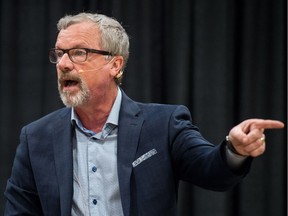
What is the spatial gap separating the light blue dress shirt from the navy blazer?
4cm

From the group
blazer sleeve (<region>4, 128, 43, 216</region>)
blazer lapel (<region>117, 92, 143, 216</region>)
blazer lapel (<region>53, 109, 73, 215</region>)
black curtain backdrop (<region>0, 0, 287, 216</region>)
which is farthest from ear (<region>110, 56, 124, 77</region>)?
black curtain backdrop (<region>0, 0, 287, 216</region>)

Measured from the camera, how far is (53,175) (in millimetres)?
1893

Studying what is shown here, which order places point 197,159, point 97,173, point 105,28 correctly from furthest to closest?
point 105,28 → point 97,173 → point 197,159

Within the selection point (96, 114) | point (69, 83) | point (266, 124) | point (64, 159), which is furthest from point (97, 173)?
point (266, 124)

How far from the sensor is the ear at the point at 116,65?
2.04 metres

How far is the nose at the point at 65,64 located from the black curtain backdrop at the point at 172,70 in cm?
129

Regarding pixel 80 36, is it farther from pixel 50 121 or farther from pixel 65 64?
pixel 50 121

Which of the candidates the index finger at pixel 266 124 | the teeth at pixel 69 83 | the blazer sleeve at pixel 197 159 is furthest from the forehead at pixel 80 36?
the index finger at pixel 266 124

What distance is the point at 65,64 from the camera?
6.24 ft

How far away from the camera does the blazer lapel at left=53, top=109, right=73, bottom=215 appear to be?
1832 mm

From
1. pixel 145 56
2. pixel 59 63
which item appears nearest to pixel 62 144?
pixel 59 63

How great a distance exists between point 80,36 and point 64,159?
1.46 feet

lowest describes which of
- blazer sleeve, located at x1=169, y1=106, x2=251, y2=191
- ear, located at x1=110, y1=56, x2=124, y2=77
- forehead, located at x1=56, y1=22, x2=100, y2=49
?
blazer sleeve, located at x1=169, y1=106, x2=251, y2=191

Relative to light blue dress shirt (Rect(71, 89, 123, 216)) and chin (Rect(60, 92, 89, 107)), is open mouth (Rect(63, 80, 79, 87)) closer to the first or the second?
chin (Rect(60, 92, 89, 107))
